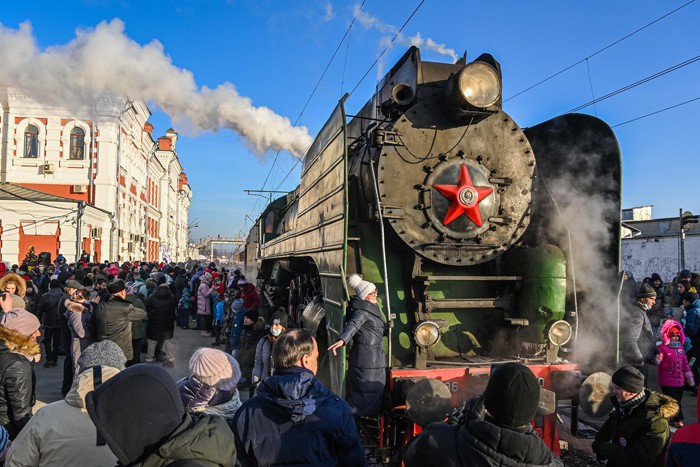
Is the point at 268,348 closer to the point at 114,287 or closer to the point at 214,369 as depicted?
the point at 114,287

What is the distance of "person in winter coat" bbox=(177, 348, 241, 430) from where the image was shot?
2.41 metres

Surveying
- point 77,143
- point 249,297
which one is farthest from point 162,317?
point 77,143

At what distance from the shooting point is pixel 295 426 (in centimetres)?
208

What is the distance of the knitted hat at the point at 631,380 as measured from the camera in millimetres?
2717

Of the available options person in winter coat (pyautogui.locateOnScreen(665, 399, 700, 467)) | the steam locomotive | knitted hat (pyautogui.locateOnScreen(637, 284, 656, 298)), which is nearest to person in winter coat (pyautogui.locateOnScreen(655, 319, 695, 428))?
knitted hat (pyautogui.locateOnScreen(637, 284, 656, 298))

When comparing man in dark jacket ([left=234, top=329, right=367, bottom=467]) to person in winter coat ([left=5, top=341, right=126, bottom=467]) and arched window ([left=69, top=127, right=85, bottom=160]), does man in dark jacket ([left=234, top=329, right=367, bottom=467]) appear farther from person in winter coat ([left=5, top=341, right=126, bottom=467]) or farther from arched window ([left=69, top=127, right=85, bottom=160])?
arched window ([left=69, top=127, right=85, bottom=160])

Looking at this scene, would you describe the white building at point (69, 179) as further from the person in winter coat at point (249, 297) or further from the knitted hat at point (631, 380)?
the knitted hat at point (631, 380)

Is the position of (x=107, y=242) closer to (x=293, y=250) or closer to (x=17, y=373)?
(x=293, y=250)

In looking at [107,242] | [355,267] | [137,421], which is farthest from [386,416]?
[107,242]

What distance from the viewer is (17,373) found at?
3.11m

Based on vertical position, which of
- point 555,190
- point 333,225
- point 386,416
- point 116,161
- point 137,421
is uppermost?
point 116,161

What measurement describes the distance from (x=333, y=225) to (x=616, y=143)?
9.42ft

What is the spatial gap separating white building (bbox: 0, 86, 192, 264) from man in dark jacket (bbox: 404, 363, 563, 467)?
1838 cm

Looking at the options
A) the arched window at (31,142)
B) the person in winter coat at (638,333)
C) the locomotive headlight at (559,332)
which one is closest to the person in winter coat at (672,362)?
the person in winter coat at (638,333)
